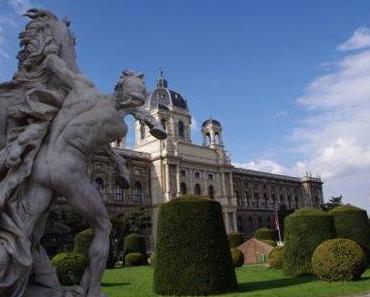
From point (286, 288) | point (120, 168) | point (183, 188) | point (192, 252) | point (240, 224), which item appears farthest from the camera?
point (240, 224)

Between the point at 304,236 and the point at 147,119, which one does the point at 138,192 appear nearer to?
the point at 304,236

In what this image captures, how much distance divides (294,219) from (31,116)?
10.6 m

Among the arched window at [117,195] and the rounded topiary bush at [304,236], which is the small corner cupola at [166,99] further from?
the rounded topiary bush at [304,236]

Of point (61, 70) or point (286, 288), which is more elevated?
point (61, 70)

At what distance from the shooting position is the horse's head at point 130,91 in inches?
134

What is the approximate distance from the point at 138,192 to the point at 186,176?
5299mm

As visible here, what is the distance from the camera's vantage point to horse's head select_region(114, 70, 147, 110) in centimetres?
340

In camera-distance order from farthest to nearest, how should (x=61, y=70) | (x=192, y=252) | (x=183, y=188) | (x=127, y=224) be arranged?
(x=183, y=188), (x=127, y=224), (x=192, y=252), (x=61, y=70)

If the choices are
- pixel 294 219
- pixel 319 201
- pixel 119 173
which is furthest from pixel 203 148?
pixel 119 173

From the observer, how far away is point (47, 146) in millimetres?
3193

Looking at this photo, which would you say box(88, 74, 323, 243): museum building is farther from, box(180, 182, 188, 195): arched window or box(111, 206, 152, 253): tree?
box(111, 206, 152, 253): tree

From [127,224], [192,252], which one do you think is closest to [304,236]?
[192,252]

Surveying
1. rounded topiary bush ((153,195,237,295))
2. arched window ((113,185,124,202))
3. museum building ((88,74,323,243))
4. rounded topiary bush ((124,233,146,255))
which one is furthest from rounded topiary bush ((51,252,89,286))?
arched window ((113,185,124,202))

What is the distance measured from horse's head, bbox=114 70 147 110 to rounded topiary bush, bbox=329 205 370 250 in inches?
516
